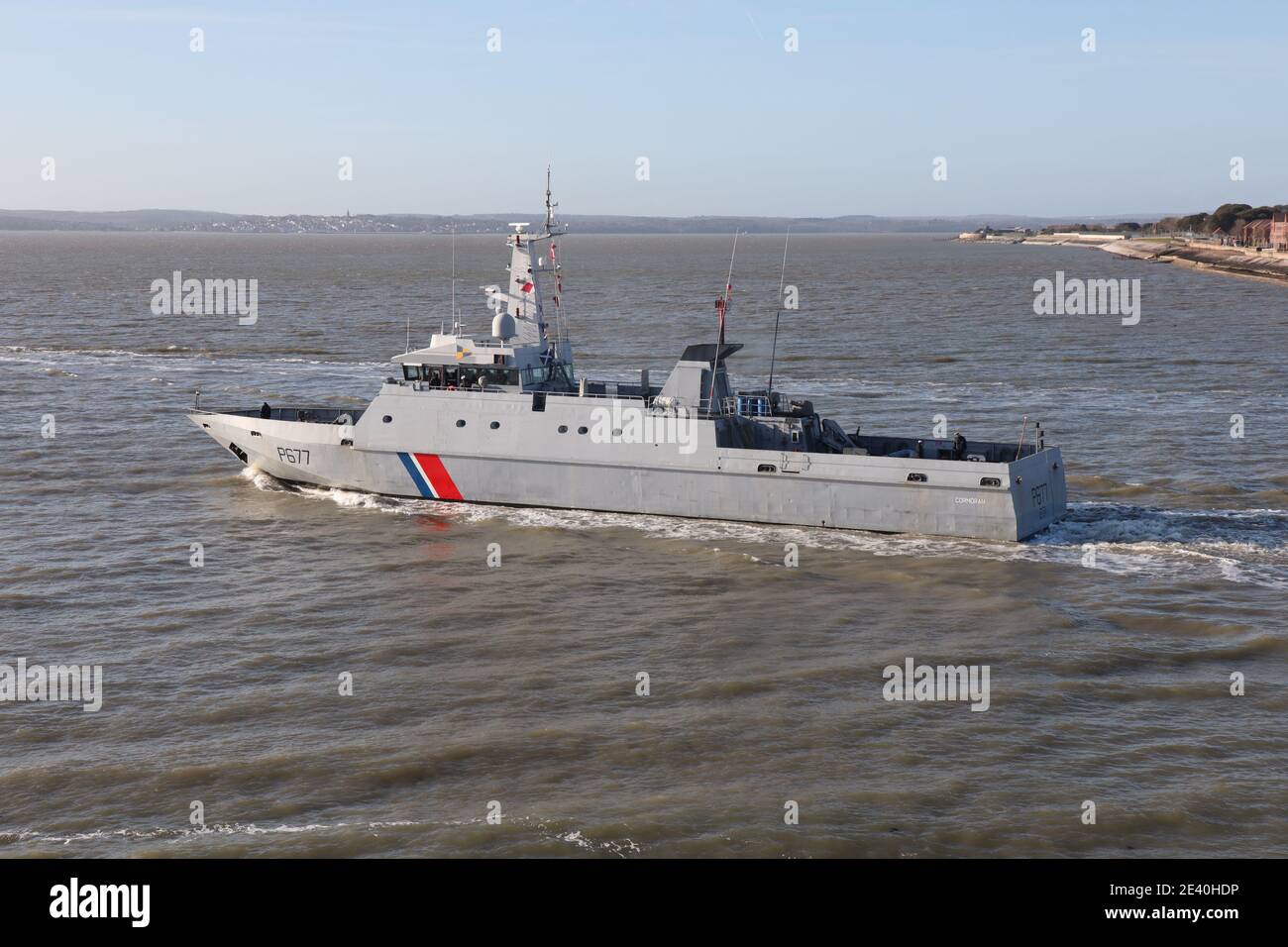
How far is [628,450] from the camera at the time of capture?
26.3 meters

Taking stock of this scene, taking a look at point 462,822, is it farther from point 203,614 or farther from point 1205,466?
point 1205,466

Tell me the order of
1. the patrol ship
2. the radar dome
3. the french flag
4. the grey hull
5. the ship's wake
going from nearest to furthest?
the ship's wake → the grey hull → the patrol ship → the french flag → the radar dome

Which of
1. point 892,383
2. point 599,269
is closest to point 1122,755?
point 892,383

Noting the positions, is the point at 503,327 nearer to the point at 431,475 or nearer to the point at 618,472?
the point at 431,475

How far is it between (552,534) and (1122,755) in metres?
13.2

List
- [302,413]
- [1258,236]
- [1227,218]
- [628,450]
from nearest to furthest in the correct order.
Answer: [628,450] → [302,413] → [1258,236] → [1227,218]

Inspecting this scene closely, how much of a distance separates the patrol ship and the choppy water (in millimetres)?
621

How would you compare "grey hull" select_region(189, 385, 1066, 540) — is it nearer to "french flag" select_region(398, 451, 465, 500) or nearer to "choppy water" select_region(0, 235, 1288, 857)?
"french flag" select_region(398, 451, 465, 500)

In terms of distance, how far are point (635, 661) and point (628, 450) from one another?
8287mm

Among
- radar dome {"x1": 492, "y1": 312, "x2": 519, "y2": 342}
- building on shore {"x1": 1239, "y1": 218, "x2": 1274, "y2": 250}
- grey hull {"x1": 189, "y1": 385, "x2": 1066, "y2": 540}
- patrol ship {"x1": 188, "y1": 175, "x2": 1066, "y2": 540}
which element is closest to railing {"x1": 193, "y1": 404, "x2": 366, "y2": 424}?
patrol ship {"x1": 188, "y1": 175, "x2": 1066, "y2": 540}

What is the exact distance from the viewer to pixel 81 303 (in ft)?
261

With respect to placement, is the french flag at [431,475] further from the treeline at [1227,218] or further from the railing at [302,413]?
the treeline at [1227,218]

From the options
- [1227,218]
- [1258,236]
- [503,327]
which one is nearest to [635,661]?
[503,327]

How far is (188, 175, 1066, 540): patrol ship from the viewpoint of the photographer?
24.7 meters
